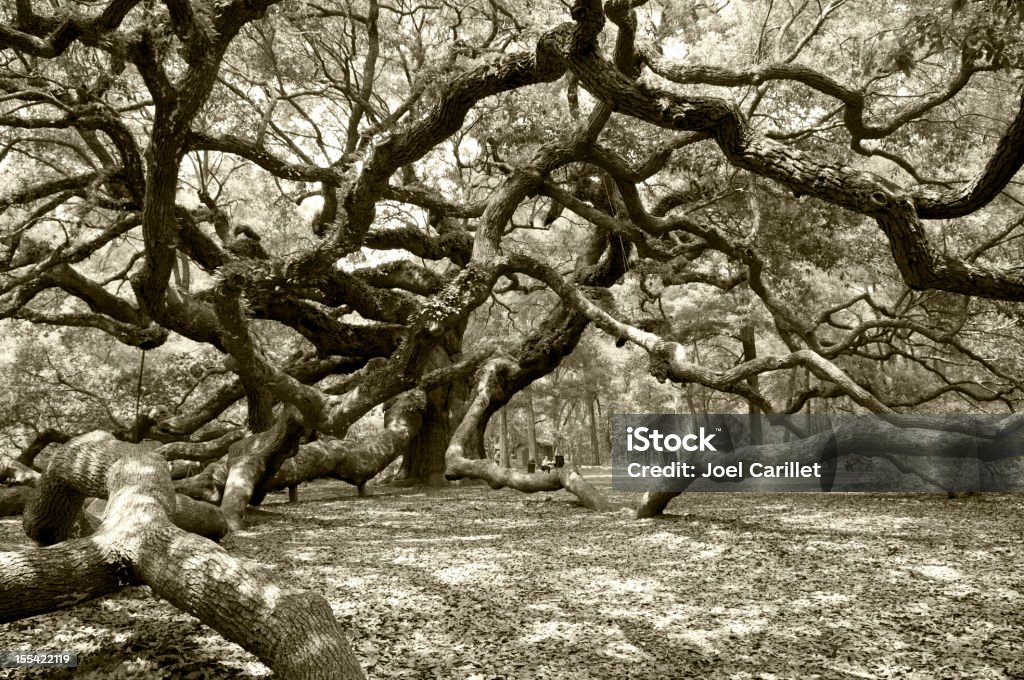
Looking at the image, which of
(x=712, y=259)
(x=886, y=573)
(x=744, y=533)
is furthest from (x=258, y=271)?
(x=712, y=259)

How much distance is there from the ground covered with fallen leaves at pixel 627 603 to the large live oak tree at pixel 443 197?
79cm

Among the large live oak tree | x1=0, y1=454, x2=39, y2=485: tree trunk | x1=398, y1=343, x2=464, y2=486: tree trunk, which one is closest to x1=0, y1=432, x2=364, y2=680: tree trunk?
the large live oak tree

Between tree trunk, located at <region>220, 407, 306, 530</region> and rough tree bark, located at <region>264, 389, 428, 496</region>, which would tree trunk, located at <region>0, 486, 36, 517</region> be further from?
rough tree bark, located at <region>264, 389, 428, 496</region>

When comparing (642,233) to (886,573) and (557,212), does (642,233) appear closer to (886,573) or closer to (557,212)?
(557,212)

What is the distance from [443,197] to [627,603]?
869cm

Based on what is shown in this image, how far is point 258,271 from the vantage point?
859cm

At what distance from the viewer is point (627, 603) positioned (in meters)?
4.72

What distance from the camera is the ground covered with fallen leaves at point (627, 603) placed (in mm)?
3594

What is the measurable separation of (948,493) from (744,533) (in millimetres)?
4814

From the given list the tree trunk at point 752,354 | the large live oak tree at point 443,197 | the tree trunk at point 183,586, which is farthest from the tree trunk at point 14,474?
the tree trunk at point 752,354

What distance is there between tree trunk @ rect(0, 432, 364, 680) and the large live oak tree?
0.8 inches

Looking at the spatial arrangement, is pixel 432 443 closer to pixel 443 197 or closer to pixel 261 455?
pixel 443 197

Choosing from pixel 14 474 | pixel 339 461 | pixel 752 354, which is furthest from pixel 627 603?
pixel 752 354

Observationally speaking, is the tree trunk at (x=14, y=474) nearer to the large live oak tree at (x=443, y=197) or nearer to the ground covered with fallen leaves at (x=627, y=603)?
the large live oak tree at (x=443, y=197)
